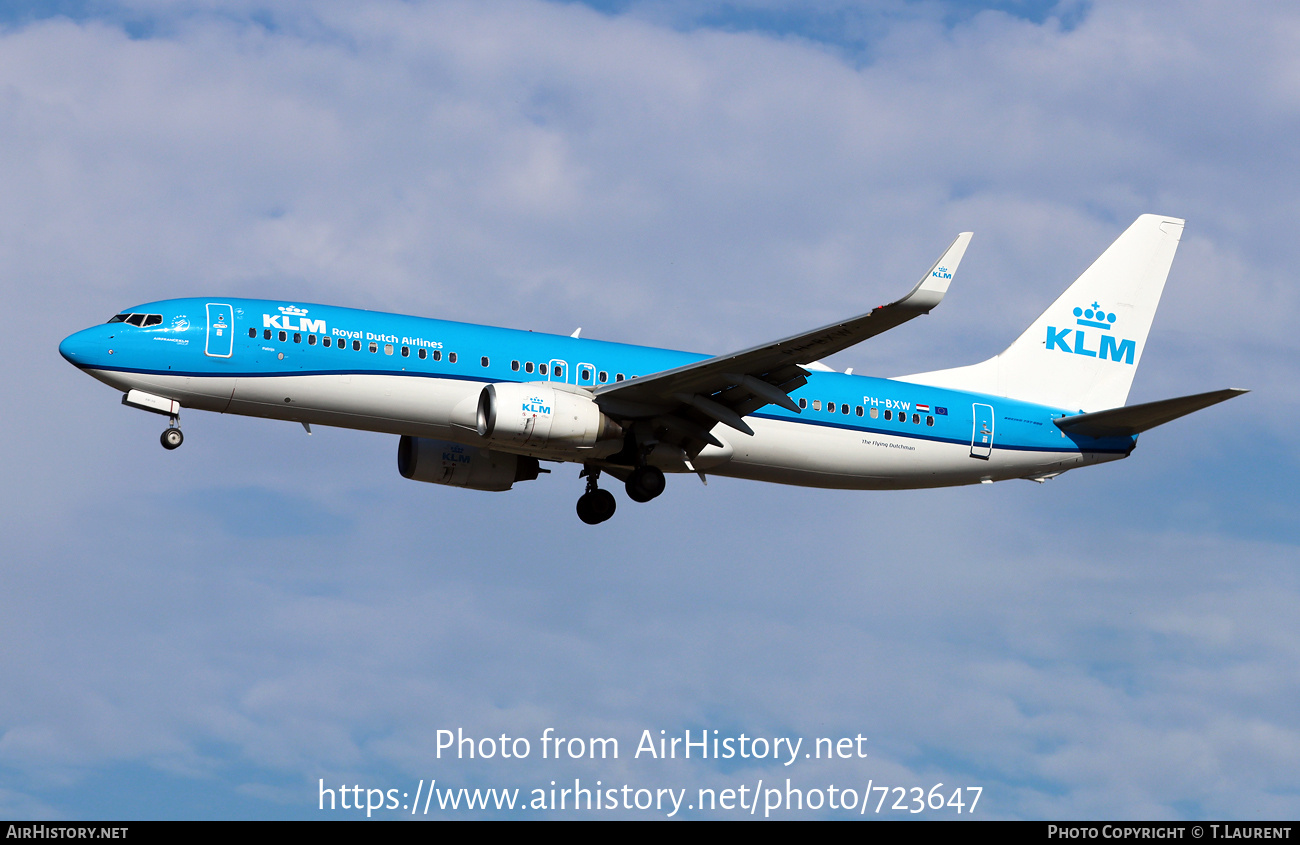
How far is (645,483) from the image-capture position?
34.5 meters

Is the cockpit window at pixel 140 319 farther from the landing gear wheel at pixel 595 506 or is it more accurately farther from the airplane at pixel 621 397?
the landing gear wheel at pixel 595 506

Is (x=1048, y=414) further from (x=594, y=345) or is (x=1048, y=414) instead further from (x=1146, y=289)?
(x=594, y=345)

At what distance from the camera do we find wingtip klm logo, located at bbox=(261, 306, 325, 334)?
Result: 3173 cm

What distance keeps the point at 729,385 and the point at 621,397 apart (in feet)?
8.28

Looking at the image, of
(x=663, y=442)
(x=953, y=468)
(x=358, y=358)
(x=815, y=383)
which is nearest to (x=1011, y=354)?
(x=953, y=468)

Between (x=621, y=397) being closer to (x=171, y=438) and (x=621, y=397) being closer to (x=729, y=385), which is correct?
(x=729, y=385)

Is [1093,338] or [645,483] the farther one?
[1093,338]

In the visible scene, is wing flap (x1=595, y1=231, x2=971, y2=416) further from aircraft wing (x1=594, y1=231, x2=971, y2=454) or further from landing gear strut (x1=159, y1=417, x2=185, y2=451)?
landing gear strut (x1=159, y1=417, x2=185, y2=451)

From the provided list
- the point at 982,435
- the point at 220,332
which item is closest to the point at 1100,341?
the point at 982,435

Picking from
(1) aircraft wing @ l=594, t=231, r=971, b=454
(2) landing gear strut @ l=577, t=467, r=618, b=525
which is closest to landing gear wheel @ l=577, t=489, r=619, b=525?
(2) landing gear strut @ l=577, t=467, r=618, b=525

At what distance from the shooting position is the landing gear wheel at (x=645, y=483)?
113ft

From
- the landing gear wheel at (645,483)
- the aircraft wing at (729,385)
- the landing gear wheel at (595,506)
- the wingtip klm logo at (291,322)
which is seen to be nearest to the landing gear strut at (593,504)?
the landing gear wheel at (595,506)

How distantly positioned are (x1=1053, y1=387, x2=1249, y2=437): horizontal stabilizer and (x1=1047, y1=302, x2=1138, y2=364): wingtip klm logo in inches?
116

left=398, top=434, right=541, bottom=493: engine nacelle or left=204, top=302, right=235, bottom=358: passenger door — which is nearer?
left=204, top=302, right=235, bottom=358: passenger door
